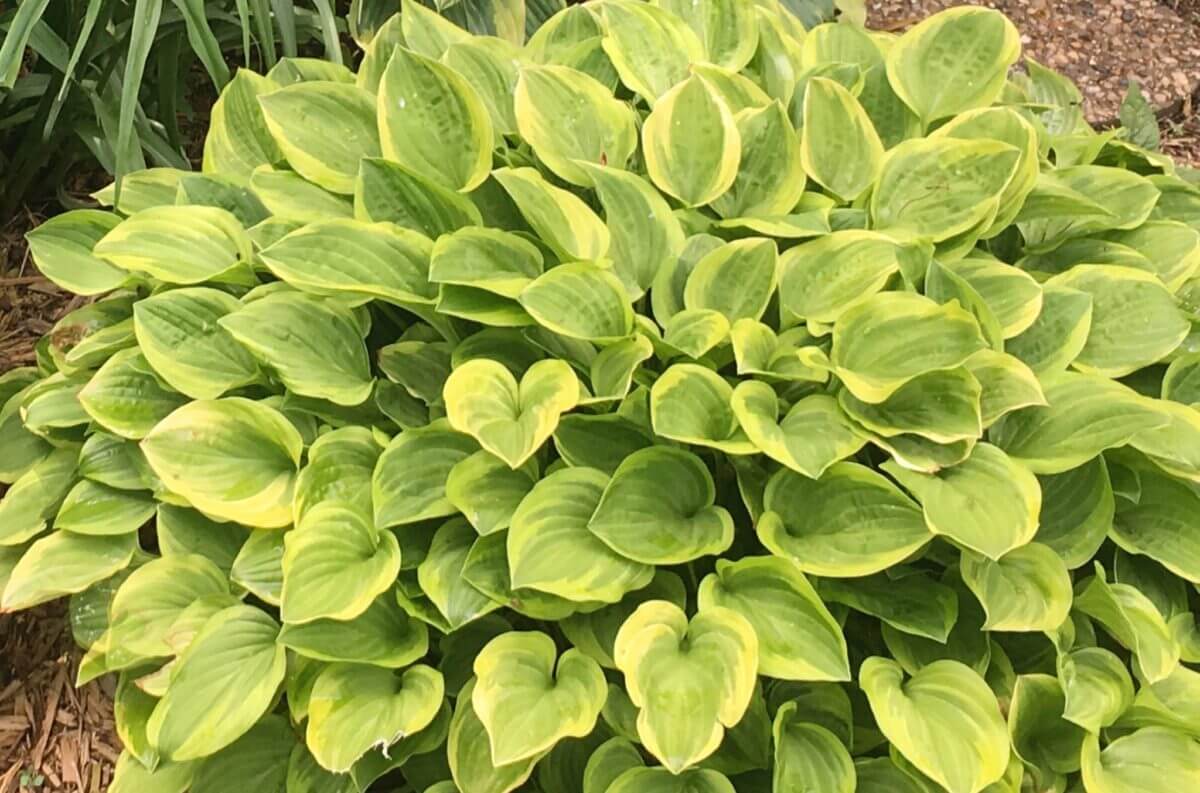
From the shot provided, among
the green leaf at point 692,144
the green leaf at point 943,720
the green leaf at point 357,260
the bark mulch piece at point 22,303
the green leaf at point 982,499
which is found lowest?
the bark mulch piece at point 22,303

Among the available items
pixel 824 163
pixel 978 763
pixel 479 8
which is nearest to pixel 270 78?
pixel 479 8

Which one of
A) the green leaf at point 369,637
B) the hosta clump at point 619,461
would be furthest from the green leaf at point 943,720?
the green leaf at point 369,637

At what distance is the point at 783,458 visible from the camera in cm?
116

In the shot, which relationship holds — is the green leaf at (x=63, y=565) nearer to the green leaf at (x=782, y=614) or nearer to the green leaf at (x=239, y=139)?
the green leaf at (x=239, y=139)

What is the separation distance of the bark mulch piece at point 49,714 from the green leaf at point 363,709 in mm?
548

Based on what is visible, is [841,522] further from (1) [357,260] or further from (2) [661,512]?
(1) [357,260]

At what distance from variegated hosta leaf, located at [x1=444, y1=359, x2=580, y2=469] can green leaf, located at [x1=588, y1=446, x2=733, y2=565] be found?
0.33 ft

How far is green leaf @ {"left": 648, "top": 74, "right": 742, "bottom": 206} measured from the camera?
4.61 ft

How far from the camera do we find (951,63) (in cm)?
158

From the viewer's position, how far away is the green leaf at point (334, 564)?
1.14m

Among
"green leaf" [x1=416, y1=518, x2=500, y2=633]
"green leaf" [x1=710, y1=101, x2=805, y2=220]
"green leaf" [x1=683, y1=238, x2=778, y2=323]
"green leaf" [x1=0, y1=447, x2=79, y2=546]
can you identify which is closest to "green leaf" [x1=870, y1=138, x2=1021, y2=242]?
"green leaf" [x1=710, y1=101, x2=805, y2=220]

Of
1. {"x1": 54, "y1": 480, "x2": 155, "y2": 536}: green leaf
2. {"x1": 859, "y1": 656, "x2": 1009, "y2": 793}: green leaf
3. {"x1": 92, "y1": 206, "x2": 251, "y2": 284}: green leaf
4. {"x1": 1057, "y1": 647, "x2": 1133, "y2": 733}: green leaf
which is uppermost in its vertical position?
{"x1": 92, "y1": 206, "x2": 251, "y2": 284}: green leaf

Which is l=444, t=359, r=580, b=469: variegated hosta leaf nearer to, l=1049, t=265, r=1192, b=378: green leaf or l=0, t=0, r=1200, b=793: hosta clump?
l=0, t=0, r=1200, b=793: hosta clump

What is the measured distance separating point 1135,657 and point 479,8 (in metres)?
1.60
